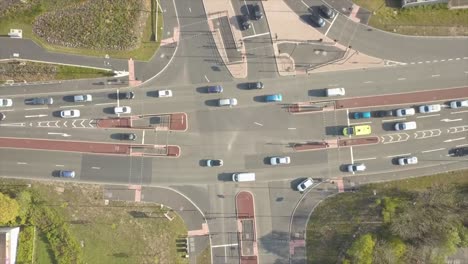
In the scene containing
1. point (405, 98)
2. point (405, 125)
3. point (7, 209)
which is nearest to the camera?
point (7, 209)

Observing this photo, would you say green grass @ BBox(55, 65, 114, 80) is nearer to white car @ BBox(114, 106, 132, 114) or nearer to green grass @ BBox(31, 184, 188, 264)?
white car @ BBox(114, 106, 132, 114)

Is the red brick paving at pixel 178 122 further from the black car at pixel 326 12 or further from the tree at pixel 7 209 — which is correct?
the black car at pixel 326 12

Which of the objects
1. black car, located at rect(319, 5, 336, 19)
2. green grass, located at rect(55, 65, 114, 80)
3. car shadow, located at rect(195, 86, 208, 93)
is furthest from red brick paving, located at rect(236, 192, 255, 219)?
black car, located at rect(319, 5, 336, 19)

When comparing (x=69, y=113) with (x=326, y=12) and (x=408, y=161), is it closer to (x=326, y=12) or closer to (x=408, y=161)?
(x=326, y=12)

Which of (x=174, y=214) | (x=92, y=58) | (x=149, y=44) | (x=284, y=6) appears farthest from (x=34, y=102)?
(x=284, y=6)

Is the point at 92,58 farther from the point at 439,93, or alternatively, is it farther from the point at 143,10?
the point at 439,93

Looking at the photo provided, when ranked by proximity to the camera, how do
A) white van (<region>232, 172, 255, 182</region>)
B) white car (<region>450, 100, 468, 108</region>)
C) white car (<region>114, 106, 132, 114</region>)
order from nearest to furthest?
white van (<region>232, 172, 255, 182</region>)
white car (<region>114, 106, 132, 114</region>)
white car (<region>450, 100, 468, 108</region>)

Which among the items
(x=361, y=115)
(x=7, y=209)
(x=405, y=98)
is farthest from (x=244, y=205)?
(x=7, y=209)
